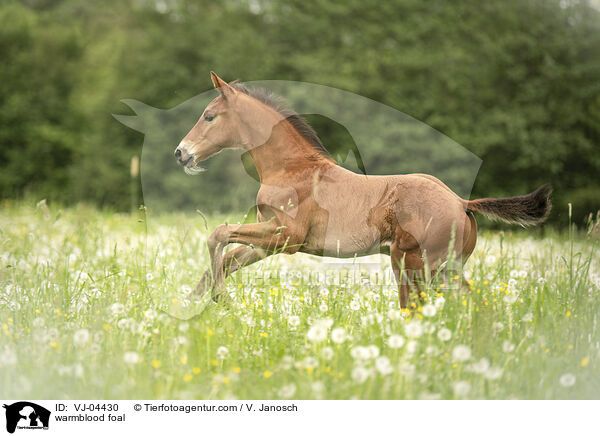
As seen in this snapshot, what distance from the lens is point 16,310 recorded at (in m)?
4.38

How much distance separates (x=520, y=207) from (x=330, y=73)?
12406mm

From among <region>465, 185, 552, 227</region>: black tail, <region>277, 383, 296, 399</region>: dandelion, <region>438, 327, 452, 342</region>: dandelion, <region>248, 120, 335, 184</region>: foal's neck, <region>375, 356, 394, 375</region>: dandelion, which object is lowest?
<region>277, 383, 296, 399</region>: dandelion

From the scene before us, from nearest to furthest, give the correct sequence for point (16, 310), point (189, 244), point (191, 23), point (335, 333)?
point (335, 333) → point (16, 310) → point (189, 244) → point (191, 23)

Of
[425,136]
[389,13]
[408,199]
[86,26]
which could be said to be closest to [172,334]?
[408,199]

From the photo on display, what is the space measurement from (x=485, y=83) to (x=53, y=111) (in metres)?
14.4

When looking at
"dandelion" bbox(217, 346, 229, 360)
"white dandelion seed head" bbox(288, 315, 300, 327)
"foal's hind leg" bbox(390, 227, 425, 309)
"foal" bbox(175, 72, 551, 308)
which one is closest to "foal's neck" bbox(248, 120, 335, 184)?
"foal" bbox(175, 72, 551, 308)

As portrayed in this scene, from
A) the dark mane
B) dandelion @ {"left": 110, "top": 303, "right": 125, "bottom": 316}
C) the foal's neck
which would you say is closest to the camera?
dandelion @ {"left": 110, "top": 303, "right": 125, "bottom": 316}

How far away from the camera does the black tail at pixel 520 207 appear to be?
4.46 m

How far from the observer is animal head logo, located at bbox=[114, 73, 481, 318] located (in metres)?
4.67

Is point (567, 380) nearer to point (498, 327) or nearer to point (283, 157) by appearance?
point (498, 327)

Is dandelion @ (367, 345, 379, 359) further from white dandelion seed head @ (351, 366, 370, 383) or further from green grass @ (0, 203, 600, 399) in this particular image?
white dandelion seed head @ (351, 366, 370, 383)

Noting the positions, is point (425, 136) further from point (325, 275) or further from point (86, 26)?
point (86, 26)
